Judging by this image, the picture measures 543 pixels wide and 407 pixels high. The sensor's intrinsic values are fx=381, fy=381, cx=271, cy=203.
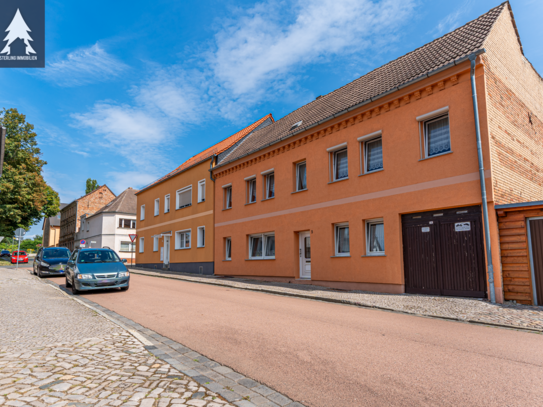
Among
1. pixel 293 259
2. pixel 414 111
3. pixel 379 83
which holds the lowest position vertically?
pixel 293 259

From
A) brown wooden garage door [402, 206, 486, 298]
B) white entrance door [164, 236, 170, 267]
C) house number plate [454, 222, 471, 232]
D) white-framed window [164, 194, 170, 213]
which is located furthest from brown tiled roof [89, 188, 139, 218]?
house number plate [454, 222, 471, 232]

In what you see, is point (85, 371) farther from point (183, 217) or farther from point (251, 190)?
point (183, 217)

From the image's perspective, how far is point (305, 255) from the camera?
1655 cm

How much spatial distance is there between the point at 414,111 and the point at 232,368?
1034 centimetres

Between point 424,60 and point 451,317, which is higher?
point 424,60

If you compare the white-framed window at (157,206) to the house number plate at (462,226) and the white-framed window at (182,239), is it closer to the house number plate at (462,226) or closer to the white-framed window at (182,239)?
the white-framed window at (182,239)

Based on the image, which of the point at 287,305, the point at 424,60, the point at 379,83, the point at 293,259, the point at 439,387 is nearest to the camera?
the point at 439,387

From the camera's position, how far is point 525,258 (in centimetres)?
→ 965

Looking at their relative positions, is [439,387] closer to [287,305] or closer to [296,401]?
[296,401]

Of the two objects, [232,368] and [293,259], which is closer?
[232,368]

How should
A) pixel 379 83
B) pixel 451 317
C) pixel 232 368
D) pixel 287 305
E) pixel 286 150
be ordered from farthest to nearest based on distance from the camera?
pixel 286 150 → pixel 379 83 → pixel 287 305 → pixel 451 317 → pixel 232 368

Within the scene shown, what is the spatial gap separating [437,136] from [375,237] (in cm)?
390

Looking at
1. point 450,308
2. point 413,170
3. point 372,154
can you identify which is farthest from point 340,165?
point 450,308

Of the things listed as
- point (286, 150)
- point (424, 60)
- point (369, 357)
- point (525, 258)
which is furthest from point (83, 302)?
point (424, 60)
